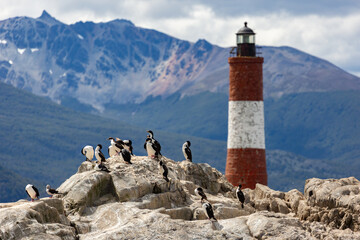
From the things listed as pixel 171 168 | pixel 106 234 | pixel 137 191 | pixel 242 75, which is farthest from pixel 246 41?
pixel 106 234

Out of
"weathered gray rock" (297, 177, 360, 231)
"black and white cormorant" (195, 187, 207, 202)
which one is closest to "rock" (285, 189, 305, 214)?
"weathered gray rock" (297, 177, 360, 231)

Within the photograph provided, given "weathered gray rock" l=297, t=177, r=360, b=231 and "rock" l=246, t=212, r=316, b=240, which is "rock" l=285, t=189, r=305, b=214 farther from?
"rock" l=246, t=212, r=316, b=240

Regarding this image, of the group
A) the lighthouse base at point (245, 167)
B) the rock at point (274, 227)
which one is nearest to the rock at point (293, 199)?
the rock at point (274, 227)

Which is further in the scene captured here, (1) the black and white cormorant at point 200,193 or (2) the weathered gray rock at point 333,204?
(1) the black and white cormorant at point 200,193

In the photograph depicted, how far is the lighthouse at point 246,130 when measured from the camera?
6462 cm

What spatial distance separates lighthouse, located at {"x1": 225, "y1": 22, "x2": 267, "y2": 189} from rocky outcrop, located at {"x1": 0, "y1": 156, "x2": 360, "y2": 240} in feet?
57.5

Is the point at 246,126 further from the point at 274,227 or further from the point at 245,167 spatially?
the point at 274,227

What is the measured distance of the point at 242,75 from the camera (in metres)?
66.0

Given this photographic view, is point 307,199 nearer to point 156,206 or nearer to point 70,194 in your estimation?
point 156,206

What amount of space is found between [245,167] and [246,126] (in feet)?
10.5

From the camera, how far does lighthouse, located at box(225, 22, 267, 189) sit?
212 feet

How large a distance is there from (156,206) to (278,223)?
6315mm

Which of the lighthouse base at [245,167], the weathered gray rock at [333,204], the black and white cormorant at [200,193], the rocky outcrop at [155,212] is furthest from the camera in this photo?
the lighthouse base at [245,167]

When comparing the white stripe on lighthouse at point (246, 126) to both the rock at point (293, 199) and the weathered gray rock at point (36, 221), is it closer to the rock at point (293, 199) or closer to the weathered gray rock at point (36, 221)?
the rock at point (293, 199)
